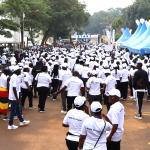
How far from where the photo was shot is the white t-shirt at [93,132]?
619 centimetres

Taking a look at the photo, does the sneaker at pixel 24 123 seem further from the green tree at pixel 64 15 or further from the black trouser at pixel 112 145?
the green tree at pixel 64 15

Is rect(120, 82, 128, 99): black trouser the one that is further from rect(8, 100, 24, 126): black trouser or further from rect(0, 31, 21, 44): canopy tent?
rect(0, 31, 21, 44): canopy tent

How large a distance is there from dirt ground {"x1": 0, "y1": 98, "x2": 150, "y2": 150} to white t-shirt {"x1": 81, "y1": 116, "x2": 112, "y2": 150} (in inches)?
137

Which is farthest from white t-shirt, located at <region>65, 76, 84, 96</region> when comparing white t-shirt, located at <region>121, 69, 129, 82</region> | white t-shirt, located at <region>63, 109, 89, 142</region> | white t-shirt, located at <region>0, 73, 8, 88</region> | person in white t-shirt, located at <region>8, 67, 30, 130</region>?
white t-shirt, located at <region>63, 109, 89, 142</region>

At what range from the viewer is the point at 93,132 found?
20.3 ft

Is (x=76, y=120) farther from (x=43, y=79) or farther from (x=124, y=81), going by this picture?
(x=124, y=81)

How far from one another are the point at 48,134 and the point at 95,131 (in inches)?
195

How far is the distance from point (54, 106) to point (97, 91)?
9.38ft

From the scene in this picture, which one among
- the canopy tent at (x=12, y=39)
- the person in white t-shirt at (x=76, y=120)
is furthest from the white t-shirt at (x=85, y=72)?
the canopy tent at (x=12, y=39)

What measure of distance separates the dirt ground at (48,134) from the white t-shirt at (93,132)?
349 centimetres

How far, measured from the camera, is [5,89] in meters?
12.5

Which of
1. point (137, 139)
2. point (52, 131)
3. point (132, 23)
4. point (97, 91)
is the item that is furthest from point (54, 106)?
point (132, 23)

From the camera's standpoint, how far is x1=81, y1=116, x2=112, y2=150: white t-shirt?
20.3 feet

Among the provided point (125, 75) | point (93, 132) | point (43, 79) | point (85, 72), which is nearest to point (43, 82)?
point (43, 79)
